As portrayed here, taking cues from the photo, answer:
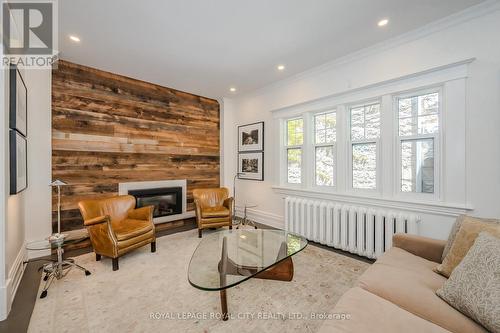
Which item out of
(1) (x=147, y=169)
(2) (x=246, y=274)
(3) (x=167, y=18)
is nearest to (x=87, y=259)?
(1) (x=147, y=169)

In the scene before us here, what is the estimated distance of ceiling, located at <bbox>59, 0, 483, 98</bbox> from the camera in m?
2.12

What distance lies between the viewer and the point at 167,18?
2301mm

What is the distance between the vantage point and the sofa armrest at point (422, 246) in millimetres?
1798

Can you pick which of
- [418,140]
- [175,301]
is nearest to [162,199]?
[175,301]

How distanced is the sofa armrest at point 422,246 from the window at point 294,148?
79.1 inches

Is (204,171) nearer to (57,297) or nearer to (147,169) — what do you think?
(147,169)

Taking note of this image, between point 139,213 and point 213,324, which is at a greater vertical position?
point 139,213

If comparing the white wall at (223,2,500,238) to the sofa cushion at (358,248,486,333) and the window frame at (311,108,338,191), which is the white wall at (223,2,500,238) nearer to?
the window frame at (311,108,338,191)

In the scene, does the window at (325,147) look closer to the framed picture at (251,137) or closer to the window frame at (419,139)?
the window frame at (419,139)

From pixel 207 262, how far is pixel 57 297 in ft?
4.84

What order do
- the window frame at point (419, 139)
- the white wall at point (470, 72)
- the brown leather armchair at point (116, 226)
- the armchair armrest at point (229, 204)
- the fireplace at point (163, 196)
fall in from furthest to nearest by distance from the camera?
the fireplace at point (163, 196) → the armchair armrest at point (229, 204) → the brown leather armchair at point (116, 226) → the window frame at point (419, 139) → the white wall at point (470, 72)

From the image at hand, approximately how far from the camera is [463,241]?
1506 mm

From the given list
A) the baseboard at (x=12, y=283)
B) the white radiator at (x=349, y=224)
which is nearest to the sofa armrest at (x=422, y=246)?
the white radiator at (x=349, y=224)

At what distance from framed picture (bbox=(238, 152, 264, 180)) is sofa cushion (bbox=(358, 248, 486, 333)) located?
2881mm
